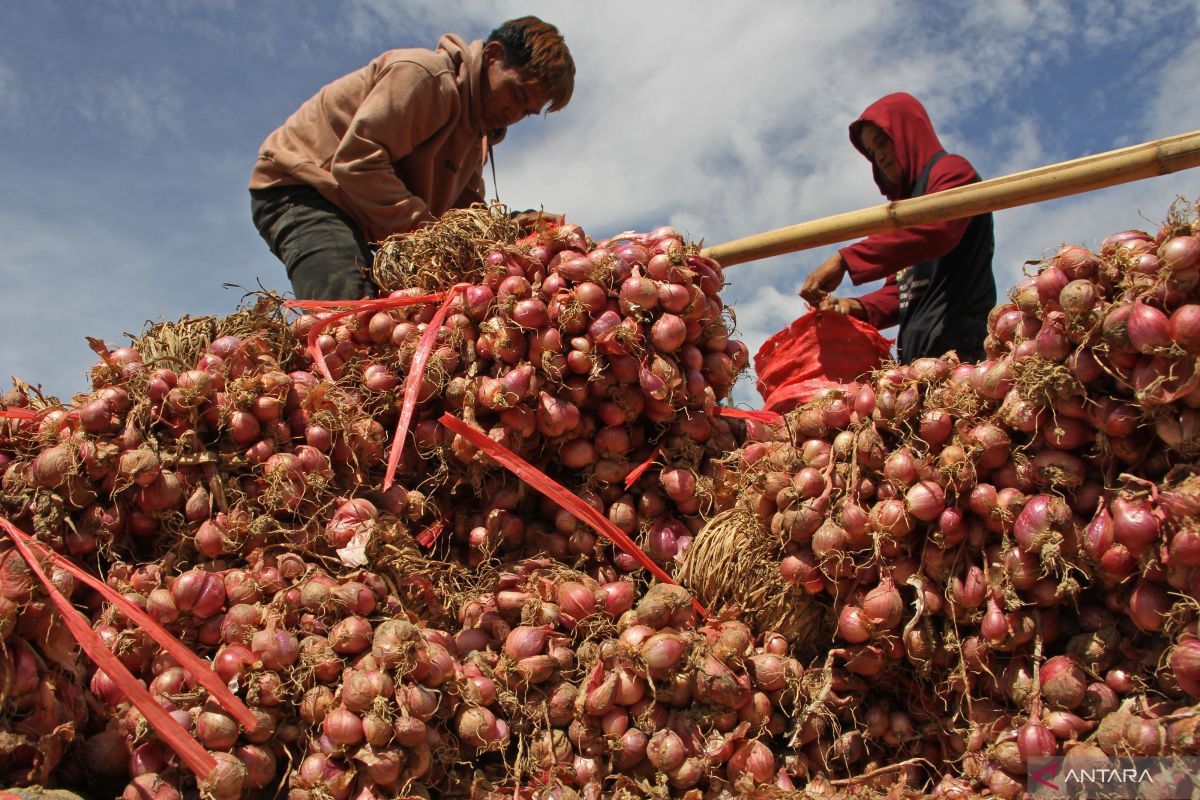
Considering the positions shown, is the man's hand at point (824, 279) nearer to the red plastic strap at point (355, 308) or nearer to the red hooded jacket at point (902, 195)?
the red hooded jacket at point (902, 195)

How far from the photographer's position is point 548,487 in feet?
6.35

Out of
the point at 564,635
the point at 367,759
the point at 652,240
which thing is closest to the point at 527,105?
the point at 652,240

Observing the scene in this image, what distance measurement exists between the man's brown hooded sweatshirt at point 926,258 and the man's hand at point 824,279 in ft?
0.14

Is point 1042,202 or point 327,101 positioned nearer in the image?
point 1042,202

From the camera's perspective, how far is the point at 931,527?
5.36 ft

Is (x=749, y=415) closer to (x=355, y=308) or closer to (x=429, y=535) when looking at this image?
(x=429, y=535)

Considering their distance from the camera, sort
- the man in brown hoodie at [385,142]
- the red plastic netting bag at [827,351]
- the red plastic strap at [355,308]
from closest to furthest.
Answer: the red plastic strap at [355,308] < the red plastic netting bag at [827,351] < the man in brown hoodie at [385,142]

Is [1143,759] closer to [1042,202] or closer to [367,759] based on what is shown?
[367,759]

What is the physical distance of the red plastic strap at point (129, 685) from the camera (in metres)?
1.38

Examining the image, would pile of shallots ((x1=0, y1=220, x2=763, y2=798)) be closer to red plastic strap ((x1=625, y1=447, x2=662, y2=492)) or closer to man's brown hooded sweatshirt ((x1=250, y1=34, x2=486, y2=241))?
red plastic strap ((x1=625, y1=447, x2=662, y2=492))

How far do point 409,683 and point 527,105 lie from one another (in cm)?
252

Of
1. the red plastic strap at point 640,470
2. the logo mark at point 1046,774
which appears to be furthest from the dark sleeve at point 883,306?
the logo mark at point 1046,774

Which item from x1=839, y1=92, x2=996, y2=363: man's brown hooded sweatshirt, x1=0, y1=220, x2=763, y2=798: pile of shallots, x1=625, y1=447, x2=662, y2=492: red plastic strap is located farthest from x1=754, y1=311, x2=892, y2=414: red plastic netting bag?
x1=625, y1=447, x2=662, y2=492: red plastic strap

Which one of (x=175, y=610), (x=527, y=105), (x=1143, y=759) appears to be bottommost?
(x=1143, y=759)
